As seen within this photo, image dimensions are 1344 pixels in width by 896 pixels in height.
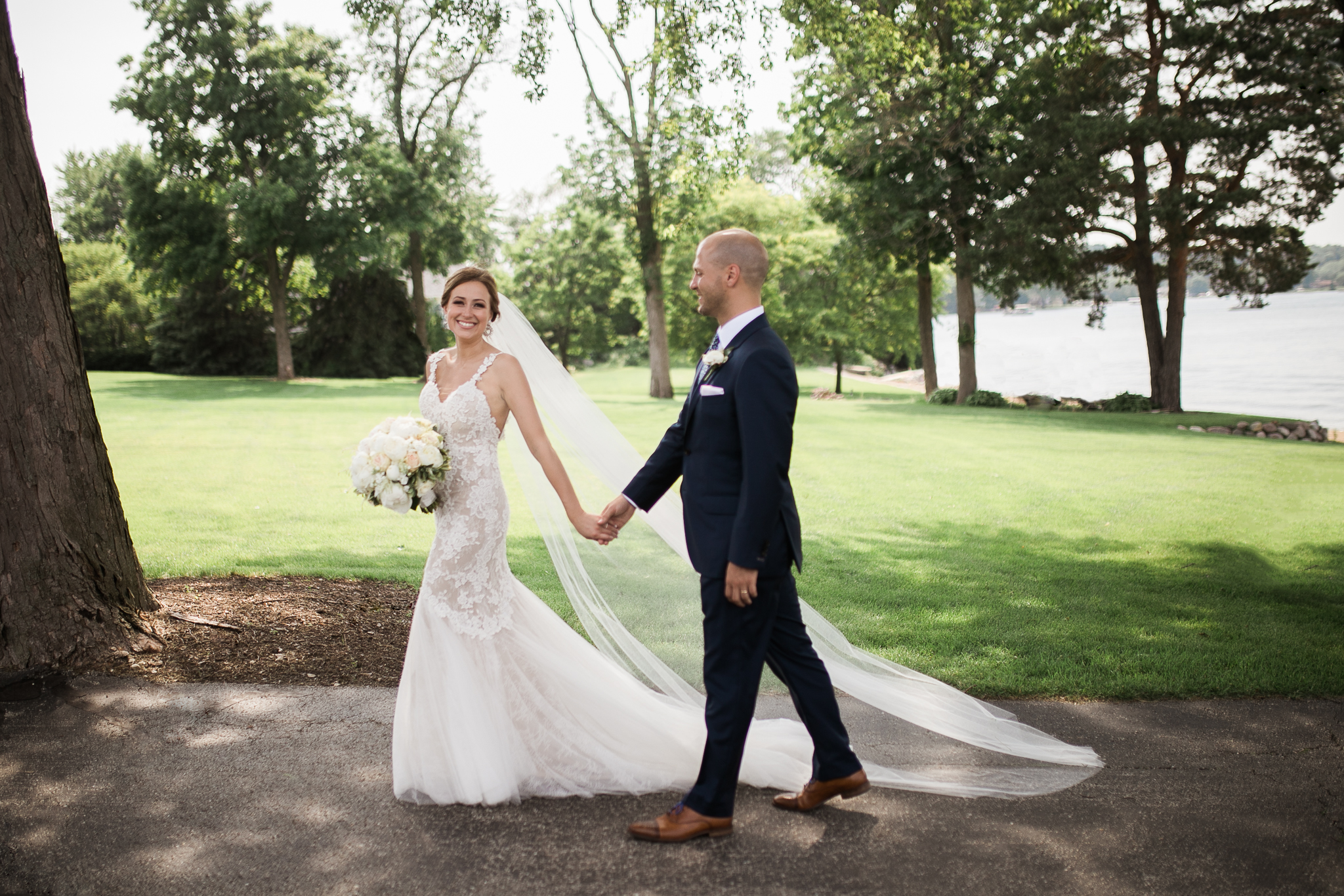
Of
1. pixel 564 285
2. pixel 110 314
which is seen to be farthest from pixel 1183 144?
pixel 110 314

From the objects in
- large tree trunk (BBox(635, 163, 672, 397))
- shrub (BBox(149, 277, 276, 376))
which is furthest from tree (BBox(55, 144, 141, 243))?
large tree trunk (BBox(635, 163, 672, 397))

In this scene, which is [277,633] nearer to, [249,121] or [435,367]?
[435,367]

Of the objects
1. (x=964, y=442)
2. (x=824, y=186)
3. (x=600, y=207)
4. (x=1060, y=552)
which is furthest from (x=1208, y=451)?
(x=824, y=186)

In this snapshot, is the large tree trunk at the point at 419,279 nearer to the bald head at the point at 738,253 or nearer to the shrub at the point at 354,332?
the shrub at the point at 354,332

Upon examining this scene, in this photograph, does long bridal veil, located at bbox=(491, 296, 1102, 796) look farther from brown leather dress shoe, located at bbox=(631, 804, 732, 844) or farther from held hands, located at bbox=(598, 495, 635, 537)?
brown leather dress shoe, located at bbox=(631, 804, 732, 844)

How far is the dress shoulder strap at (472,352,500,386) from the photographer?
4258 mm

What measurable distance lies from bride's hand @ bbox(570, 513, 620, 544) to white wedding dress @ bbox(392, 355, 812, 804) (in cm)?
43

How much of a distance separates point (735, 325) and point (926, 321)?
34.2 m

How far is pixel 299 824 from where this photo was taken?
3.70 m

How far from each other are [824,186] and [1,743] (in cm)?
3903

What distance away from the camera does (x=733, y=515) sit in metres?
3.52

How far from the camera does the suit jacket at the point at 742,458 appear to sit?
332cm

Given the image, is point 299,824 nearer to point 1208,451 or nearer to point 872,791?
point 872,791

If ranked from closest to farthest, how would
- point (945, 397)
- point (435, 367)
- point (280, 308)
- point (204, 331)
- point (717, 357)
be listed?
point (717, 357), point (435, 367), point (945, 397), point (280, 308), point (204, 331)
